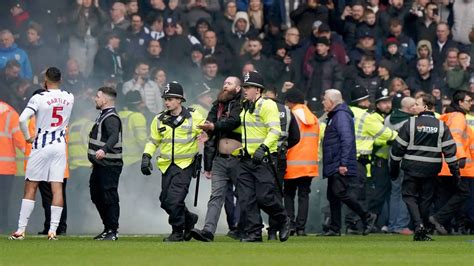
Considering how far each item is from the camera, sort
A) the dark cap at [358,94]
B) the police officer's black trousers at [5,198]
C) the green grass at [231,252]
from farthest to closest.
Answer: the dark cap at [358,94], the police officer's black trousers at [5,198], the green grass at [231,252]

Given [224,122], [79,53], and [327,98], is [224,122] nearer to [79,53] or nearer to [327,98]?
[327,98]

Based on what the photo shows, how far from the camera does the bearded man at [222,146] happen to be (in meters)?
19.2

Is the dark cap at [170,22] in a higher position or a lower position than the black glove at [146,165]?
higher

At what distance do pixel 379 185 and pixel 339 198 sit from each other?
83.2 inches

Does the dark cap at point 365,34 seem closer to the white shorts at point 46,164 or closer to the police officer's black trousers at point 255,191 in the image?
the police officer's black trousers at point 255,191

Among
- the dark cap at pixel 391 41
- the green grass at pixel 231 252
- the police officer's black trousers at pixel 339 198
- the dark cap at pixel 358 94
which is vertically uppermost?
the dark cap at pixel 391 41

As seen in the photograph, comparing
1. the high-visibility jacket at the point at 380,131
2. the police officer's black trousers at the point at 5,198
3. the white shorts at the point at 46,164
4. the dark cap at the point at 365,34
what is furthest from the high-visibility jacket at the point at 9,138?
the dark cap at the point at 365,34

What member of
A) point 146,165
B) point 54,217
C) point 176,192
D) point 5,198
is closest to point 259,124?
point 176,192

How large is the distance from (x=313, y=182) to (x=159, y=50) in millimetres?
3583

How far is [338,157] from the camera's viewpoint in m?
22.3

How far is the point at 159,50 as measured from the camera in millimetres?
26000

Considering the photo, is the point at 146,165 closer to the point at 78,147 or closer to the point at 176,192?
the point at 176,192

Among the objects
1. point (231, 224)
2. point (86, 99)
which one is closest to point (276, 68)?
point (86, 99)

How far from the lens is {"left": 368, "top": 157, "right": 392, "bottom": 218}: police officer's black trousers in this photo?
24.3m
